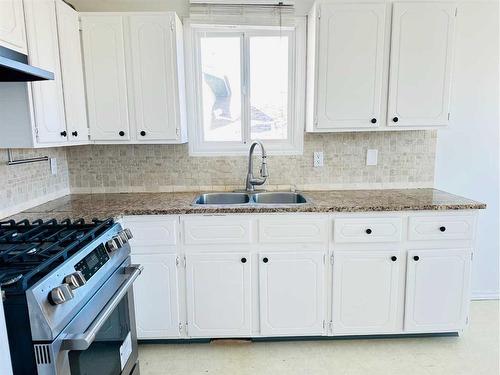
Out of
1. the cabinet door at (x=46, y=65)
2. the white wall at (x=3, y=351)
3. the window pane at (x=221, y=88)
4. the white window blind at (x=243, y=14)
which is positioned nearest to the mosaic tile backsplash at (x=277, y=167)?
the window pane at (x=221, y=88)

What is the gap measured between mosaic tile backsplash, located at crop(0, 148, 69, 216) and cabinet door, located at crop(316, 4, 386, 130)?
1.95 meters

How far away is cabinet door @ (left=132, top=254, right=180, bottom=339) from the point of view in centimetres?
202

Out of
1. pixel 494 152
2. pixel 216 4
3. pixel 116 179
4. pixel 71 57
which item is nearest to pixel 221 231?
pixel 116 179

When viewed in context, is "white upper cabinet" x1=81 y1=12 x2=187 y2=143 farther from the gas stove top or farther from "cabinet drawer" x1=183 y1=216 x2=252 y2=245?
the gas stove top

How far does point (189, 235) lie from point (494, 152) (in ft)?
8.11

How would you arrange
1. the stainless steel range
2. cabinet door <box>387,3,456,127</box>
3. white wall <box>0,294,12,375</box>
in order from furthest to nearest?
cabinet door <box>387,3,456,127</box> → the stainless steel range → white wall <box>0,294,12,375</box>

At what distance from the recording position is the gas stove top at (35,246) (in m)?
1.01

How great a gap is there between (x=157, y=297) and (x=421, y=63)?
2334 millimetres

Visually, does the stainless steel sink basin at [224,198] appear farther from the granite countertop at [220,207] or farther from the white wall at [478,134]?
the white wall at [478,134]

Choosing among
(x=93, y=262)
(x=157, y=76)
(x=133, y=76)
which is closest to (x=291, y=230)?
(x=93, y=262)

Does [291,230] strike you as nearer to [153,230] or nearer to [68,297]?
[153,230]

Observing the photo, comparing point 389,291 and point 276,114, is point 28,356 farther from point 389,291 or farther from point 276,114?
point 276,114

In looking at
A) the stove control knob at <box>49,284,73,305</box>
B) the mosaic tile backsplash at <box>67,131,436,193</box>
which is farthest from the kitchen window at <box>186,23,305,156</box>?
the stove control knob at <box>49,284,73,305</box>

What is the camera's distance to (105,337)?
138 centimetres
